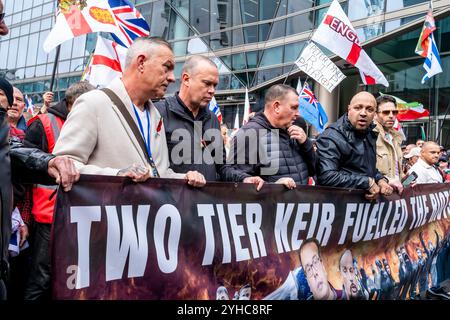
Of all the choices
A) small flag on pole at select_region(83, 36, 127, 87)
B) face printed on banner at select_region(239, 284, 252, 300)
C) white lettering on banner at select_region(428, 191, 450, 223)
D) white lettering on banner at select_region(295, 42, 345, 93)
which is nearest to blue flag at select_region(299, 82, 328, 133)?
white lettering on banner at select_region(295, 42, 345, 93)

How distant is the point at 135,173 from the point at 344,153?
237 cm

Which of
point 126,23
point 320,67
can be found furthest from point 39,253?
point 320,67

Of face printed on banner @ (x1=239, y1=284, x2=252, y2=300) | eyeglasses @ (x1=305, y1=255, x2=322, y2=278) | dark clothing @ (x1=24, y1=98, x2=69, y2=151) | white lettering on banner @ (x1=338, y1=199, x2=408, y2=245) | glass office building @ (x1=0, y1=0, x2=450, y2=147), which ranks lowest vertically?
face printed on banner @ (x1=239, y1=284, x2=252, y2=300)

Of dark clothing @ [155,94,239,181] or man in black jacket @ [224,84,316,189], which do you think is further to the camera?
man in black jacket @ [224,84,316,189]

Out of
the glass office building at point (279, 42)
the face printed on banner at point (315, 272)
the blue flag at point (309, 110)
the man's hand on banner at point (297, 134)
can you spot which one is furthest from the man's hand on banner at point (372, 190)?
the glass office building at point (279, 42)

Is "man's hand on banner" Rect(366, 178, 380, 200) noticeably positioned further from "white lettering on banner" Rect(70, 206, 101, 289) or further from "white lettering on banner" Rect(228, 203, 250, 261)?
"white lettering on banner" Rect(70, 206, 101, 289)

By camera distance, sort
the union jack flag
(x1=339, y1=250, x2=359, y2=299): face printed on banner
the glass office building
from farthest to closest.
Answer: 1. the glass office building
2. the union jack flag
3. (x1=339, y1=250, x2=359, y2=299): face printed on banner

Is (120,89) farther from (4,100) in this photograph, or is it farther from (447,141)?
(447,141)

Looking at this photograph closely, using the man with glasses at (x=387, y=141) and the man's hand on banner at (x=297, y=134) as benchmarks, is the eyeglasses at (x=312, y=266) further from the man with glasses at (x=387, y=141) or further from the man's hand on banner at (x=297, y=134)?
the man with glasses at (x=387, y=141)

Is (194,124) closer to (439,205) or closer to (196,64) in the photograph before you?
(196,64)

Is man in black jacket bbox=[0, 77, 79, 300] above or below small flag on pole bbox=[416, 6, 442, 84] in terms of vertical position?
below

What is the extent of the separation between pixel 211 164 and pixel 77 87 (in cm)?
127

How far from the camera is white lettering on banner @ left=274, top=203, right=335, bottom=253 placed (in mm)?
2988

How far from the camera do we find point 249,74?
2098 centimetres
